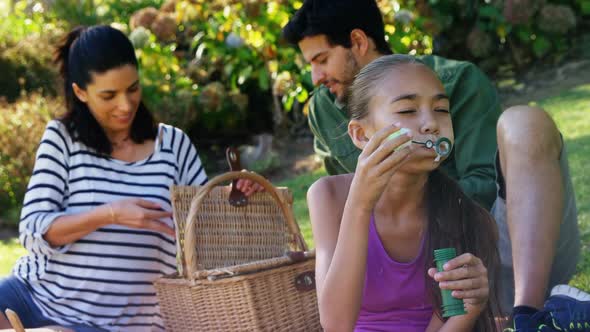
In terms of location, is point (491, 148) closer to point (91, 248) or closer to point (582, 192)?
point (91, 248)

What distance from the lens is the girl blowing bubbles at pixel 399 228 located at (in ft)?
7.77

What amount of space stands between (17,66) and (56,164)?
16.3 feet

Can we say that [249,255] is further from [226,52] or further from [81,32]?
[226,52]

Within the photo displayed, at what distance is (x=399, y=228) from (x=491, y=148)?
0.71 meters

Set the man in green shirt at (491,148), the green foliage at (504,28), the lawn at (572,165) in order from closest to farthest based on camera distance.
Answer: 1. the man in green shirt at (491,148)
2. the lawn at (572,165)
3. the green foliage at (504,28)

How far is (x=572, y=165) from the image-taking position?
5.20 metres

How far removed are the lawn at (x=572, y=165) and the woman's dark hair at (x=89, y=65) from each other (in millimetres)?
1730

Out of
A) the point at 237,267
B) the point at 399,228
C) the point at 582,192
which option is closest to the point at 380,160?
the point at 399,228

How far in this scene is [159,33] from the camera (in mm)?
7371

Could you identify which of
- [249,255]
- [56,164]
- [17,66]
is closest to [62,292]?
[56,164]

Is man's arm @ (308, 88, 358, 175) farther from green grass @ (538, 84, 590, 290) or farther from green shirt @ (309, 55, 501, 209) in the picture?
green grass @ (538, 84, 590, 290)

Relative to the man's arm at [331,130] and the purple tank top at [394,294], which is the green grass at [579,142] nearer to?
the man's arm at [331,130]

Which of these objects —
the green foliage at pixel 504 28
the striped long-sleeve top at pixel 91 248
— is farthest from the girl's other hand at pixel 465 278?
the green foliage at pixel 504 28

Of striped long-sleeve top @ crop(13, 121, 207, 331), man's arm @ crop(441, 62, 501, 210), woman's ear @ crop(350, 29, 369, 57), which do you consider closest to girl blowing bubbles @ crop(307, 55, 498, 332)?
man's arm @ crop(441, 62, 501, 210)
